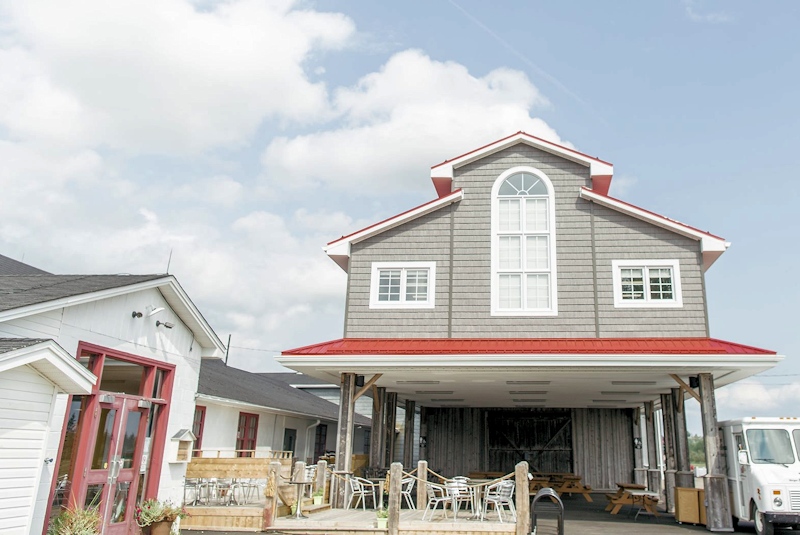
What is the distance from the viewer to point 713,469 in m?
12.3

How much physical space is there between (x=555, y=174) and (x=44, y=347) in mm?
12968

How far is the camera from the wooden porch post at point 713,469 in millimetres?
12062

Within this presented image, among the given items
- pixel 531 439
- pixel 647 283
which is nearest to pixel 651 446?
pixel 531 439

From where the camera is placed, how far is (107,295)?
9.12 m

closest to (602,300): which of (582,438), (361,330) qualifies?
(361,330)

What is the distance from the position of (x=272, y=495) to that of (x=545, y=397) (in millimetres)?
9065

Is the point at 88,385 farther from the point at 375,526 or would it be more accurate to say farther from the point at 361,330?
the point at 361,330

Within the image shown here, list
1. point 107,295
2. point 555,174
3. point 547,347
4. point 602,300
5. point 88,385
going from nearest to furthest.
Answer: point 88,385, point 107,295, point 547,347, point 602,300, point 555,174

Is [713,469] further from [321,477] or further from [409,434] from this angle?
[409,434]

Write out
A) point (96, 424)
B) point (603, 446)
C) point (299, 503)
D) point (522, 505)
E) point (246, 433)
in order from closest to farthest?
1. point (96, 424)
2. point (522, 505)
3. point (299, 503)
4. point (246, 433)
5. point (603, 446)

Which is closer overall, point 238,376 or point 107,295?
point 107,295

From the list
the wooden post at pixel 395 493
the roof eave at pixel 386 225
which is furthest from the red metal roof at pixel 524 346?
the wooden post at pixel 395 493

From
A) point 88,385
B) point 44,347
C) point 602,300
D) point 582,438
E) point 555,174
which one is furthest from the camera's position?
point 582,438

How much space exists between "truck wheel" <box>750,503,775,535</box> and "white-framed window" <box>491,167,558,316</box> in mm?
5804
